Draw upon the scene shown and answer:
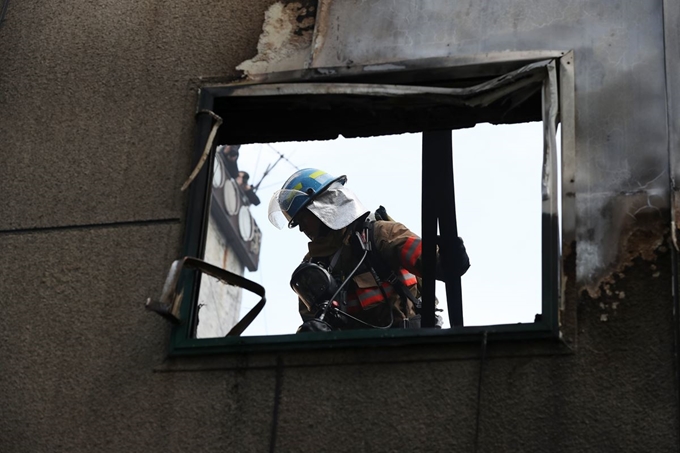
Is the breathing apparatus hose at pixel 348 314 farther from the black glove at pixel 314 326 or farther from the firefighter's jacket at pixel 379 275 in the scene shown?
the black glove at pixel 314 326

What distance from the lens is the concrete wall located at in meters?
4.43

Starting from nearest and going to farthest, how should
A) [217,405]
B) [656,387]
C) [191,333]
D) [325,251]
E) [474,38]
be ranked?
[656,387]
[217,405]
[191,333]
[474,38]
[325,251]

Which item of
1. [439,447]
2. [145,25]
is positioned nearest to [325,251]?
[145,25]

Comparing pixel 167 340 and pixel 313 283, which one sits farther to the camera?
pixel 313 283

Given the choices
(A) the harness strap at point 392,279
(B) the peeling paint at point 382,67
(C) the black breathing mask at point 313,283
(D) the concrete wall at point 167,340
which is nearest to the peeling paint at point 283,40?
(D) the concrete wall at point 167,340

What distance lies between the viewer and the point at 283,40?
18.9 ft

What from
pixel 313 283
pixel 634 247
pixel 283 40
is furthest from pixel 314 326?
pixel 634 247

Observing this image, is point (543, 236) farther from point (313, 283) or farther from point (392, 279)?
point (392, 279)

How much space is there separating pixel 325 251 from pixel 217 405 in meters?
2.91

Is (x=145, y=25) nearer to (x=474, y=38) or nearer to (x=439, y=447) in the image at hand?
(x=474, y=38)

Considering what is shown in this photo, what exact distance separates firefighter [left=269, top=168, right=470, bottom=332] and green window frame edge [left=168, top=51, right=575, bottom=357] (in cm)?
154

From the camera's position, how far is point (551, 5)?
5473 millimetres

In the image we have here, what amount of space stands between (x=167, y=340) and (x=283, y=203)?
9.63ft

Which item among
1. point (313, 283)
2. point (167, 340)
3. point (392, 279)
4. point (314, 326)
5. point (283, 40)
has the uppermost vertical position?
point (283, 40)
